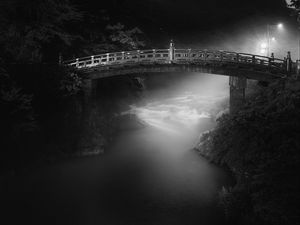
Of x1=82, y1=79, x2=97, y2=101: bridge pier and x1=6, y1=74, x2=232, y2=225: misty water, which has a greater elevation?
x1=82, y1=79, x2=97, y2=101: bridge pier

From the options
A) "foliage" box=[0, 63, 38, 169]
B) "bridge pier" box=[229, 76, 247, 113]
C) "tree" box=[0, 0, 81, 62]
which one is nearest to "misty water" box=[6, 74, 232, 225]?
"foliage" box=[0, 63, 38, 169]

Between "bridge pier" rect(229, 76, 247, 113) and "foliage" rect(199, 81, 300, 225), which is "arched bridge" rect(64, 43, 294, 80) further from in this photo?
"foliage" rect(199, 81, 300, 225)

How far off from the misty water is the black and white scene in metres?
0.11

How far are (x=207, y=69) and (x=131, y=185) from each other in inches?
573

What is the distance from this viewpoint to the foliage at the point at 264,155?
1791 centimetres

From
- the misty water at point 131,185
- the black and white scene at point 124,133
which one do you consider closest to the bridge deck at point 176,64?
the black and white scene at point 124,133

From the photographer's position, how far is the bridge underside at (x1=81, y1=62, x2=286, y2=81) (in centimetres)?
3209

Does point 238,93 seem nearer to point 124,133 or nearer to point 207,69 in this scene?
point 207,69

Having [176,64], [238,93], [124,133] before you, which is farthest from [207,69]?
[124,133]

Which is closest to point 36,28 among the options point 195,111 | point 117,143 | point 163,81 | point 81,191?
point 117,143

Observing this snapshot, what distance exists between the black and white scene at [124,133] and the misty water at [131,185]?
114mm

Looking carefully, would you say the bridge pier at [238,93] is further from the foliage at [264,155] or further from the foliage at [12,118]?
the foliage at [12,118]

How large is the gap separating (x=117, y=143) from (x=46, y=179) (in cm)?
1137

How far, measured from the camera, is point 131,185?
26.1 metres
